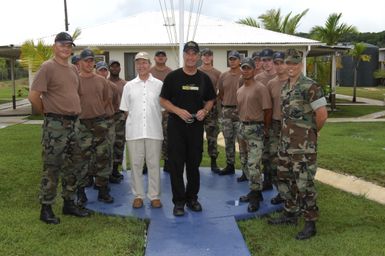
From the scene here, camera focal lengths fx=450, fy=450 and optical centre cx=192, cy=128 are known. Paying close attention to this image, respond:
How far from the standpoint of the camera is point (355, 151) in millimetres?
9164

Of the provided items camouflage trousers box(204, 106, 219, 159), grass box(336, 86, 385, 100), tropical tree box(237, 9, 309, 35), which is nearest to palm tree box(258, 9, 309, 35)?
tropical tree box(237, 9, 309, 35)

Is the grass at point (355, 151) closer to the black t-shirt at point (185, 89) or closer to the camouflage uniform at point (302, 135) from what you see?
the camouflage uniform at point (302, 135)

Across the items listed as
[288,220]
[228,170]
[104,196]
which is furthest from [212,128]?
[288,220]

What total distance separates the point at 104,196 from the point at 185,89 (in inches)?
71.4

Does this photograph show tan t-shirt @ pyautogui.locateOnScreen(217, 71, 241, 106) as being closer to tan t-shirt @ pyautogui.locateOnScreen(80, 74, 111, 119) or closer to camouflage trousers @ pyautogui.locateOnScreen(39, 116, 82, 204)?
tan t-shirt @ pyautogui.locateOnScreen(80, 74, 111, 119)

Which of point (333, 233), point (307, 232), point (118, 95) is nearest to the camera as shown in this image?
point (307, 232)

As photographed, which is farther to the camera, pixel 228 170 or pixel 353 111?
pixel 353 111

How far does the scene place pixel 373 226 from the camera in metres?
4.84

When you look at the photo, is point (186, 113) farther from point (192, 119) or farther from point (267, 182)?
point (267, 182)

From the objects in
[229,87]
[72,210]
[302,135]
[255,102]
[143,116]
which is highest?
[229,87]

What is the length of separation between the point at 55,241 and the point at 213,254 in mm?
1586

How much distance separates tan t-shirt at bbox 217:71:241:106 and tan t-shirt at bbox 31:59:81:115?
7.97 ft

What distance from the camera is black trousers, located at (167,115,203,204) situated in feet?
16.4

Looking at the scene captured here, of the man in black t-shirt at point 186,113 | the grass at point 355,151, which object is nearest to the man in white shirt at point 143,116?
the man in black t-shirt at point 186,113
